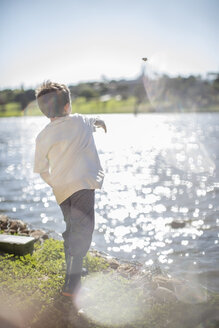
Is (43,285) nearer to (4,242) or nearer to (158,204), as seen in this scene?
(4,242)

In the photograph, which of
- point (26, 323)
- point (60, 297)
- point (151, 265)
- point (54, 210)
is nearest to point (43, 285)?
point (60, 297)

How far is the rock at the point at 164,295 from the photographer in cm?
439

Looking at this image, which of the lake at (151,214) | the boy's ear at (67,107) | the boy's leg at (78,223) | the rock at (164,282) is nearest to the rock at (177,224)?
the lake at (151,214)

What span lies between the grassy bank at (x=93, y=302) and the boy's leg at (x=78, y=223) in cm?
47

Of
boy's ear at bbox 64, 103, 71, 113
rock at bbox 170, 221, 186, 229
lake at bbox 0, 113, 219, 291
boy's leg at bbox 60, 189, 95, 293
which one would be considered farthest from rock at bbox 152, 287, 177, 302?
rock at bbox 170, 221, 186, 229

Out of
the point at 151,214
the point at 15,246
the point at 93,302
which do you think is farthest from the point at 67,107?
the point at 151,214

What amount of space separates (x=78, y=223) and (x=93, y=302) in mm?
974

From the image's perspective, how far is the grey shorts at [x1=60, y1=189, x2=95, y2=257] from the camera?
3.88 m

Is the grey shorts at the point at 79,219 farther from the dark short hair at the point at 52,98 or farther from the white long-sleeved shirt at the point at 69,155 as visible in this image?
the dark short hair at the point at 52,98

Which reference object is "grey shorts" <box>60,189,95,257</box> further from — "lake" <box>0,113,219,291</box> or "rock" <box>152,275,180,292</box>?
"rock" <box>152,275,180,292</box>

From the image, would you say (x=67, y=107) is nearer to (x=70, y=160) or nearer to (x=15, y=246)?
(x=70, y=160)

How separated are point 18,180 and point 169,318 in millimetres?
15608

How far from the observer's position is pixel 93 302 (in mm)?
4043

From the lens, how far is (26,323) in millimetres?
3605
